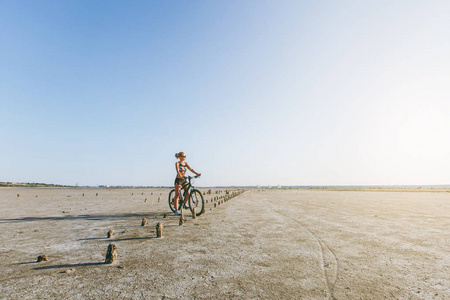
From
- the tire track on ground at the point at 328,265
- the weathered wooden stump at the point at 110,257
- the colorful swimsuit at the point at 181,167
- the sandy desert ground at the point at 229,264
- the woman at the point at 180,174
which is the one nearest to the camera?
the sandy desert ground at the point at 229,264

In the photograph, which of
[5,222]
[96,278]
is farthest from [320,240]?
[5,222]

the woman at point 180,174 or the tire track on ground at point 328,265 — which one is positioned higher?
the woman at point 180,174

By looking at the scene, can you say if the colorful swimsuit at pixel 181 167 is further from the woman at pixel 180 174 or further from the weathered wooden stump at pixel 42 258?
the weathered wooden stump at pixel 42 258

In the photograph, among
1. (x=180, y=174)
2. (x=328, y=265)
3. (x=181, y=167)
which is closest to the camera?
(x=328, y=265)

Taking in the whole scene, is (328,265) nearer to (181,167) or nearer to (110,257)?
(110,257)

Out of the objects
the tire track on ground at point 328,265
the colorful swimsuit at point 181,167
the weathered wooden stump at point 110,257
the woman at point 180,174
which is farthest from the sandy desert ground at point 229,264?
the colorful swimsuit at point 181,167

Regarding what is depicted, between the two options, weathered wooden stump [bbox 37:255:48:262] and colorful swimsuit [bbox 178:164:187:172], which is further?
colorful swimsuit [bbox 178:164:187:172]

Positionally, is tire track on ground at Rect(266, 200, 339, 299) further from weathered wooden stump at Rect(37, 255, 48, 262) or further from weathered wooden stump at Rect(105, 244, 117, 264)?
weathered wooden stump at Rect(37, 255, 48, 262)

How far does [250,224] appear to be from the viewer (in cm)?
775

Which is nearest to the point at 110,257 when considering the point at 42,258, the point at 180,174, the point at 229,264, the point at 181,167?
the point at 42,258

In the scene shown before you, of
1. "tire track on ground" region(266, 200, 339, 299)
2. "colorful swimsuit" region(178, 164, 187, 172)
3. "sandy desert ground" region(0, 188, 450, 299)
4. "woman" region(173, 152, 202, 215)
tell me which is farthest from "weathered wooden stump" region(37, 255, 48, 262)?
"colorful swimsuit" region(178, 164, 187, 172)

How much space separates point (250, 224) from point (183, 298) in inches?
203

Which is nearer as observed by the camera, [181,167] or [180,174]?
[180,174]

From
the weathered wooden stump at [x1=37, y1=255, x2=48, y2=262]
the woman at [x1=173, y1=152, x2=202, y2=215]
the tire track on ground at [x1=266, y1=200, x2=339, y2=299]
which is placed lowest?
the tire track on ground at [x1=266, y1=200, x2=339, y2=299]
